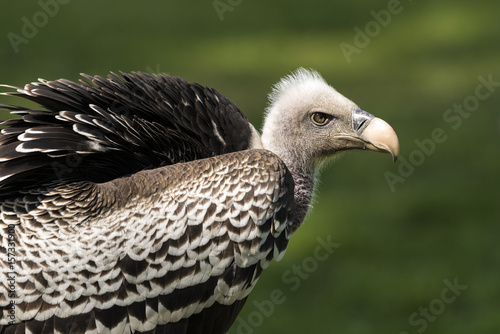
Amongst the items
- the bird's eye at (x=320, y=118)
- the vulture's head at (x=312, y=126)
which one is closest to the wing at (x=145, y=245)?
the vulture's head at (x=312, y=126)

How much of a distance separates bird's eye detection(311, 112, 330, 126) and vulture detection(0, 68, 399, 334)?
866 millimetres

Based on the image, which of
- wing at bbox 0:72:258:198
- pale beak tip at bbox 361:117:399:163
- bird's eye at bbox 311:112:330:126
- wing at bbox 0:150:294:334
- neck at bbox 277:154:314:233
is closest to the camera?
wing at bbox 0:150:294:334

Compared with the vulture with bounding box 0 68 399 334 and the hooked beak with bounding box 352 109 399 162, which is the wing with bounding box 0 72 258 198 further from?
the hooked beak with bounding box 352 109 399 162

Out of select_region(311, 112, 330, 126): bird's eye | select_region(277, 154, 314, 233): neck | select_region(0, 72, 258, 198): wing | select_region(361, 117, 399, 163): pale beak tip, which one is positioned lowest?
select_region(277, 154, 314, 233): neck

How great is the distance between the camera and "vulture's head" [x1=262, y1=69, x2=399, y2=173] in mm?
7039

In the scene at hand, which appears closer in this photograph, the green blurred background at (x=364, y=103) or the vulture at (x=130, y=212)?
the vulture at (x=130, y=212)

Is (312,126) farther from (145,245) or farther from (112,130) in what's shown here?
(145,245)

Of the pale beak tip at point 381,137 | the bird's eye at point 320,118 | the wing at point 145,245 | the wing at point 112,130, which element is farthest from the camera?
the bird's eye at point 320,118

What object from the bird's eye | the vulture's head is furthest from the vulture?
the bird's eye

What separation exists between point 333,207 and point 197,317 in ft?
21.3

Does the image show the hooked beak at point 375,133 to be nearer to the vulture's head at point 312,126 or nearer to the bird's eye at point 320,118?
the vulture's head at point 312,126

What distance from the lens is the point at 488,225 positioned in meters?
11.7

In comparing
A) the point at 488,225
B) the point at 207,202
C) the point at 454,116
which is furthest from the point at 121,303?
the point at 454,116

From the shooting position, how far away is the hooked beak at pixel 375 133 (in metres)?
6.77
